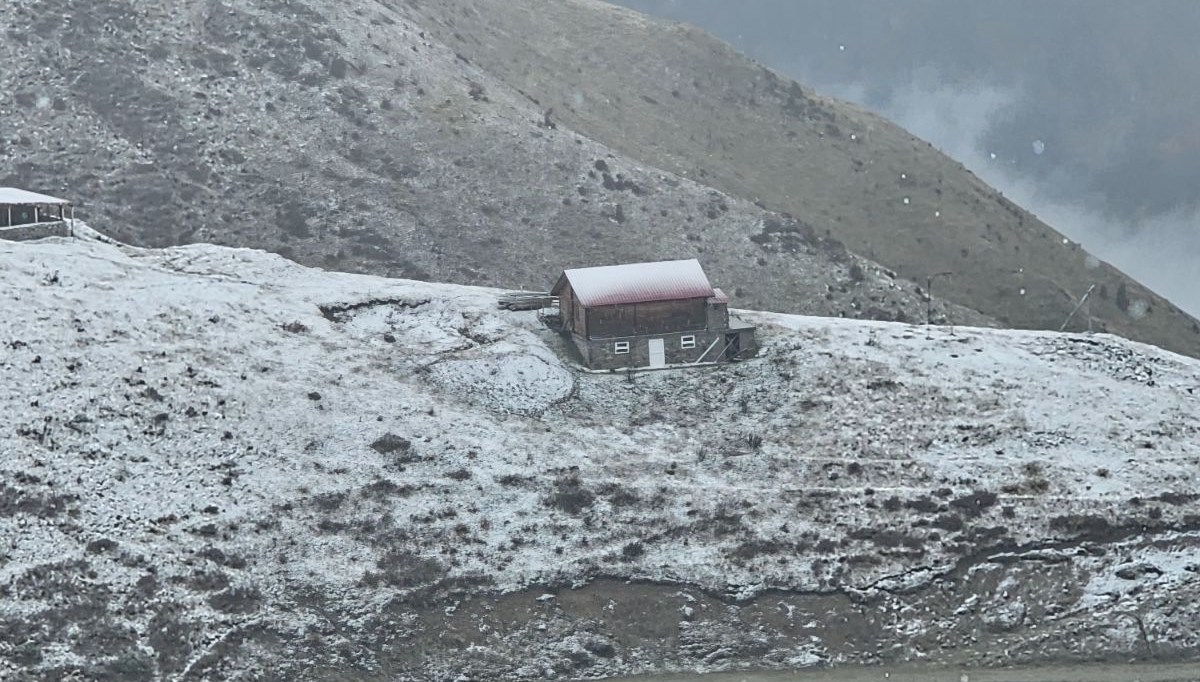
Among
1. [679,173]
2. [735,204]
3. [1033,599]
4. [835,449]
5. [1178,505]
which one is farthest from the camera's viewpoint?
[679,173]

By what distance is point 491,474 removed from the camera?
6212 cm

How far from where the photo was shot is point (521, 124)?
127000 millimetres

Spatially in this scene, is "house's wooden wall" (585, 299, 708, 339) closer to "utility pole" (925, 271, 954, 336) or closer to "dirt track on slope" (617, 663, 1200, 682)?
"dirt track on slope" (617, 663, 1200, 682)

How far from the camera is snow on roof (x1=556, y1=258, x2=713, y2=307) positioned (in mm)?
73375

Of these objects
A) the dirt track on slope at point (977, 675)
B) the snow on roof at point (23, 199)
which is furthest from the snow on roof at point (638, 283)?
the snow on roof at point (23, 199)

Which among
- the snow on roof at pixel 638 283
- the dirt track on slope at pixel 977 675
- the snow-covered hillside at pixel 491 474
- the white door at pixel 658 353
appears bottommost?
the dirt track on slope at pixel 977 675

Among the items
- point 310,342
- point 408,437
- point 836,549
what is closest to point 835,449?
point 836,549

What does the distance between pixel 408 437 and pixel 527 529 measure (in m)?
7.78

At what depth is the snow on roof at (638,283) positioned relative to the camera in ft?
241

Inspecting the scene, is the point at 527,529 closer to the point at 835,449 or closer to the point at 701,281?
the point at 835,449

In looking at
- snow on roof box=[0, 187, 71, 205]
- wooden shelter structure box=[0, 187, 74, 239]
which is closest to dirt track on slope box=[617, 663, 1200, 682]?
wooden shelter structure box=[0, 187, 74, 239]

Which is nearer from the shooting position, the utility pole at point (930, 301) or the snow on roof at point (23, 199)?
the snow on roof at point (23, 199)

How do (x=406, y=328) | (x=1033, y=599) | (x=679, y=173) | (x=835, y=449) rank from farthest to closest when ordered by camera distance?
1. (x=679, y=173)
2. (x=406, y=328)
3. (x=835, y=449)
4. (x=1033, y=599)

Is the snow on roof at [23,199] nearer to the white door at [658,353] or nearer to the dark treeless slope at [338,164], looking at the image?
the dark treeless slope at [338,164]
